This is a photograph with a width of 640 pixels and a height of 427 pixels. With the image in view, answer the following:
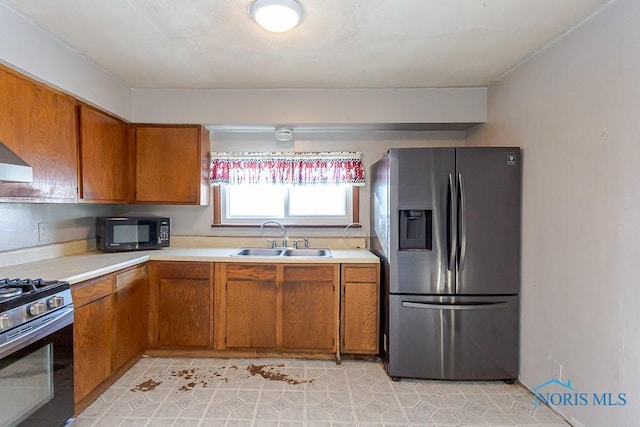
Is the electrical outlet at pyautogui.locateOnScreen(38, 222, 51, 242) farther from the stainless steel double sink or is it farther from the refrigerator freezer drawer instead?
the refrigerator freezer drawer

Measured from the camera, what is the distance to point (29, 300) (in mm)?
1463

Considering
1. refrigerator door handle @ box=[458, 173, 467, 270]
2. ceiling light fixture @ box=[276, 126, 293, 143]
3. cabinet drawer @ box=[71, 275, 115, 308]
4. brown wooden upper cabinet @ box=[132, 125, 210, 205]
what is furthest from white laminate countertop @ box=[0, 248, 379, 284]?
ceiling light fixture @ box=[276, 126, 293, 143]

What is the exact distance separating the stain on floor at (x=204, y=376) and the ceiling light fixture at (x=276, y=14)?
7.56ft

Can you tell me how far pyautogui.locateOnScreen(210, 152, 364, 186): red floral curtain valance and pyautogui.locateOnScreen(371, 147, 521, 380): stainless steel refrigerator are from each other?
87 centimetres

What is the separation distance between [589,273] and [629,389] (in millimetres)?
548

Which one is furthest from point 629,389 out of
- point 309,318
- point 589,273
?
point 309,318

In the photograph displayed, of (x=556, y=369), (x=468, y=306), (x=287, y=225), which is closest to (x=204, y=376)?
(x=287, y=225)

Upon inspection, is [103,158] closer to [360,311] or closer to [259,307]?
[259,307]

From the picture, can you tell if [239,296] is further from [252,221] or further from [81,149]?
[81,149]

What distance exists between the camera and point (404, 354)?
232 centimetres

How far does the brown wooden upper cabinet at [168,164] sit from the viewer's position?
2.89 m

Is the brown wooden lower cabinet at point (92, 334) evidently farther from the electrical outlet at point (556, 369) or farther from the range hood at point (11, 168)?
the electrical outlet at point (556, 369)

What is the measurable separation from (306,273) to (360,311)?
53 cm

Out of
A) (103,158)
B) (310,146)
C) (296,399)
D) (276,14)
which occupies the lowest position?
(296,399)
